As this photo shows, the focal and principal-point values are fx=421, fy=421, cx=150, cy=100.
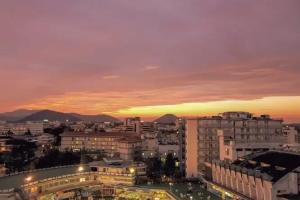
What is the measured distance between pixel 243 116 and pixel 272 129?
14.3ft

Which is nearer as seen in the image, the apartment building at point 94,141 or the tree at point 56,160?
the tree at point 56,160

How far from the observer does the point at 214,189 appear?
137ft

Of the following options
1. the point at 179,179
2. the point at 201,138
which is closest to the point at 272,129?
the point at 201,138

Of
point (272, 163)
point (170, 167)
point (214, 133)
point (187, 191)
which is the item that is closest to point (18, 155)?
point (170, 167)

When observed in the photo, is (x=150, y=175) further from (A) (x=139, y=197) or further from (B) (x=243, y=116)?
(B) (x=243, y=116)

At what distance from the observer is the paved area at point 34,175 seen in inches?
1483

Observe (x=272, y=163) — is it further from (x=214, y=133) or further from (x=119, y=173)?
(x=119, y=173)

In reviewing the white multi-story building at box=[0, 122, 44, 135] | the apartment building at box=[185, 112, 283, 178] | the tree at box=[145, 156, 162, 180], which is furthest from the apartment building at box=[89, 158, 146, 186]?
the white multi-story building at box=[0, 122, 44, 135]

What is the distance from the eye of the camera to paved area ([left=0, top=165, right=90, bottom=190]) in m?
37.7

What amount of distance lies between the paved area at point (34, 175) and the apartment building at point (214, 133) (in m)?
13.5

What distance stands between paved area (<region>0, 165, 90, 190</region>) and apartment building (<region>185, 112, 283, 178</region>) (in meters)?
13.5

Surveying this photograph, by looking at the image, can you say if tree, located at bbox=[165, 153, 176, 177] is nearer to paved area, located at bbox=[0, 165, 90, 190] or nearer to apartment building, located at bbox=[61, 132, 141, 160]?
paved area, located at bbox=[0, 165, 90, 190]

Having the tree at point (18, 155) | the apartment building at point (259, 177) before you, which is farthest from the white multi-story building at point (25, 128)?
the apartment building at point (259, 177)

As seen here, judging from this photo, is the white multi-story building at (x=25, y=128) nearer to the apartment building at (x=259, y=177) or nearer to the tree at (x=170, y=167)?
the tree at (x=170, y=167)
